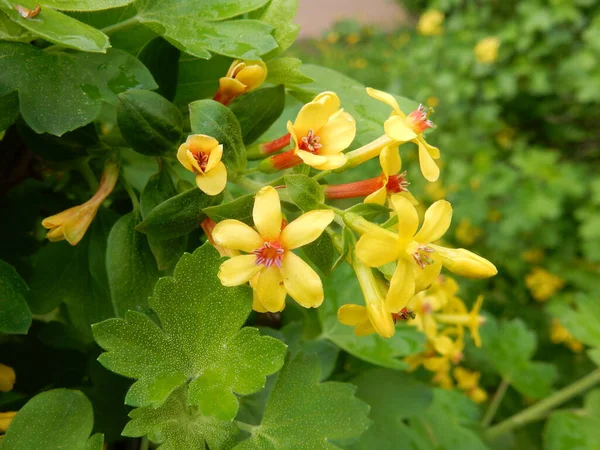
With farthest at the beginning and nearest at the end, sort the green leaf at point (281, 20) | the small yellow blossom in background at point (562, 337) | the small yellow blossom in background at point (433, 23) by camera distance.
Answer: the small yellow blossom in background at point (433, 23) < the small yellow blossom in background at point (562, 337) < the green leaf at point (281, 20)

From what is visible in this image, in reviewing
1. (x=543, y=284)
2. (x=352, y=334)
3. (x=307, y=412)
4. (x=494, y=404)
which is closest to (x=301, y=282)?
(x=307, y=412)

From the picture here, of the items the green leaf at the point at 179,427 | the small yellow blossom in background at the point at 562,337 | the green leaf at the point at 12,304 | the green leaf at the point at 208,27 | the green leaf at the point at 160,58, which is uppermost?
the green leaf at the point at 208,27

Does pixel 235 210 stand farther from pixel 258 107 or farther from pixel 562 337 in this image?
pixel 562 337

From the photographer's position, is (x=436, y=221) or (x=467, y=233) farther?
(x=467, y=233)

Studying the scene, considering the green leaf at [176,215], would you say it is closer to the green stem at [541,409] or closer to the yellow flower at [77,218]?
the yellow flower at [77,218]

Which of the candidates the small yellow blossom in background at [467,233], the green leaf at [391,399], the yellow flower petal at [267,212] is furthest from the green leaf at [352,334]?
the small yellow blossom in background at [467,233]

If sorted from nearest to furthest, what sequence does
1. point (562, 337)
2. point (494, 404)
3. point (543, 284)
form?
point (494, 404), point (562, 337), point (543, 284)

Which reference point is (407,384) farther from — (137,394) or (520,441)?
(520,441)
